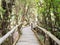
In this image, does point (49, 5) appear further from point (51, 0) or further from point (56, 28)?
point (56, 28)

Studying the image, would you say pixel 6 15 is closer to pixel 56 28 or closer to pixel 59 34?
pixel 56 28

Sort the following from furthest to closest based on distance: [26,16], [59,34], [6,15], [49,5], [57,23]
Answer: [26,16]
[6,15]
[49,5]
[57,23]
[59,34]

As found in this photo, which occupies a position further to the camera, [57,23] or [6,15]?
[6,15]

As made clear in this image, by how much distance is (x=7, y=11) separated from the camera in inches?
442

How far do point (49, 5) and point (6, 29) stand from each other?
2553mm

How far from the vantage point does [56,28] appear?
984cm

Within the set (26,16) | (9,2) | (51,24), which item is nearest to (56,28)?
(51,24)

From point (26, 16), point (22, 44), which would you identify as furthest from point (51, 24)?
point (26, 16)

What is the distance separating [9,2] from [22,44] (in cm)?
297

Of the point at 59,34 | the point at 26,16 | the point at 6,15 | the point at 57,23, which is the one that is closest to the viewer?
the point at 59,34

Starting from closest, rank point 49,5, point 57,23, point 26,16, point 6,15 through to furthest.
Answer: point 57,23
point 49,5
point 6,15
point 26,16

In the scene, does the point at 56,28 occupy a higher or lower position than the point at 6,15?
lower

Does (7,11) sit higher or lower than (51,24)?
→ higher

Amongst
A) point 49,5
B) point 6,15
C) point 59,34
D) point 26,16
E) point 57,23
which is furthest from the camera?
point 26,16
